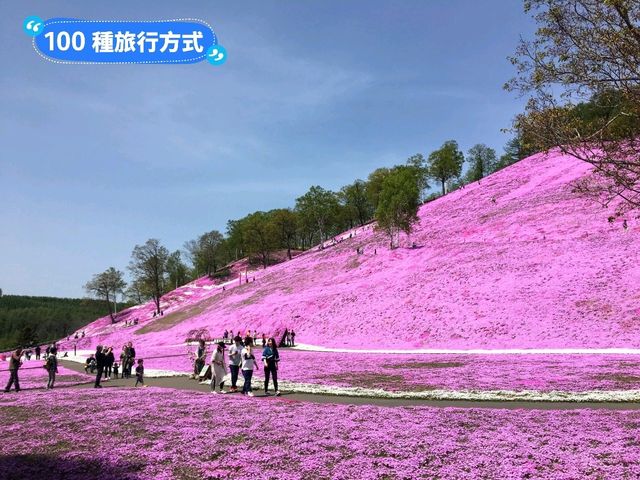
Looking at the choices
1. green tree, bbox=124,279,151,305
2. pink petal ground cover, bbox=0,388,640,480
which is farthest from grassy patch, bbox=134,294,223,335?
pink petal ground cover, bbox=0,388,640,480

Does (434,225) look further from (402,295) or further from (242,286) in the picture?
(242,286)

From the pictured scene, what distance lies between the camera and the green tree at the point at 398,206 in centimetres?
6806

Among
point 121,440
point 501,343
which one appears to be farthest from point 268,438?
point 501,343

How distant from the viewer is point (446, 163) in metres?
119

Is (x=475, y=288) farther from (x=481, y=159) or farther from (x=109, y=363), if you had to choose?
(x=481, y=159)

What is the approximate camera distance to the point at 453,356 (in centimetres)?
3002

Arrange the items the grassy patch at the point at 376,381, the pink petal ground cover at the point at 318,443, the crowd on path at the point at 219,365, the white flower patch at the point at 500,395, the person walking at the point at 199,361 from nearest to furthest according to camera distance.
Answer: the pink petal ground cover at the point at 318,443, the white flower patch at the point at 500,395, the crowd on path at the point at 219,365, the grassy patch at the point at 376,381, the person walking at the point at 199,361

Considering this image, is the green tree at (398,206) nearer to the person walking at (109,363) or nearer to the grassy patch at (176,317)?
the grassy patch at (176,317)

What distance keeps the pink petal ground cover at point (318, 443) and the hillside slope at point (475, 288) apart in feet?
71.5

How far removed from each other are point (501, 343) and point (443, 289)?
461 inches

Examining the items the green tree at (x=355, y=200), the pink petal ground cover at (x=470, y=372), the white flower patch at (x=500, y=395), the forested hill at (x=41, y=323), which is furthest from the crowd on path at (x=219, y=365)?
the forested hill at (x=41, y=323)

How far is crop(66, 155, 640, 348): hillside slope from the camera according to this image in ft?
111

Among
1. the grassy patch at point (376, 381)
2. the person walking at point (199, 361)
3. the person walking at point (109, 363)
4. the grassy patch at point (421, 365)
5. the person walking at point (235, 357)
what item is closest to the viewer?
the grassy patch at point (376, 381)

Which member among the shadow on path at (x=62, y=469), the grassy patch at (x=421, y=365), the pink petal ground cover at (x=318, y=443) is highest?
the shadow on path at (x=62, y=469)
